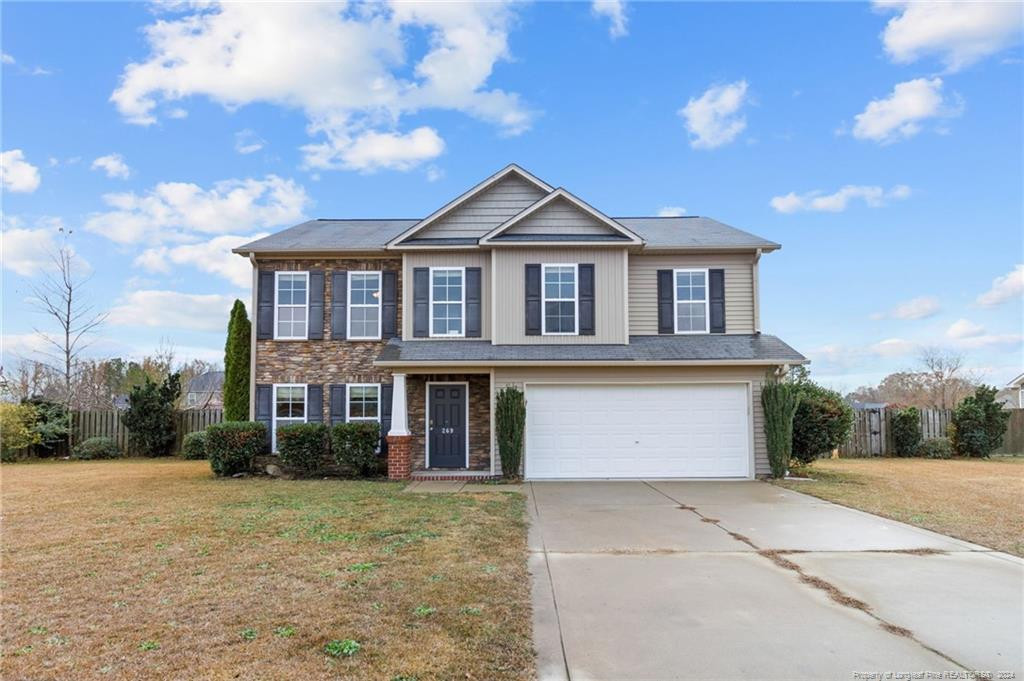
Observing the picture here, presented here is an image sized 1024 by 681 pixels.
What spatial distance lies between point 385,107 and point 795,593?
14.4m

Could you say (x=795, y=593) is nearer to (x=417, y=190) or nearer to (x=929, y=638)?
(x=929, y=638)

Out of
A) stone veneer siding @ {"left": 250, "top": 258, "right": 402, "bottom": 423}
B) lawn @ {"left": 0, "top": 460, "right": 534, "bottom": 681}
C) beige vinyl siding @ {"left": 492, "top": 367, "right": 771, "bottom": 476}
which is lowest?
lawn @ {"left": 0, "top": 460, "right": 534, "bottom": 681}

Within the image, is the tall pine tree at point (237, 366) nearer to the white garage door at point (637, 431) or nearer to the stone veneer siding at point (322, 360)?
the stone veneer siding at point (322, 360)

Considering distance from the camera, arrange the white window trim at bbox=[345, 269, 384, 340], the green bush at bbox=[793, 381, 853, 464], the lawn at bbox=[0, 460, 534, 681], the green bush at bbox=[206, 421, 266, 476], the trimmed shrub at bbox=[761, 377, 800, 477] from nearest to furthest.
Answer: the lawn at bbox=[0, 460, 534, 681] < the trimmed shrub at bbox=[761, 377, 800, 477] < the green bush at bbox=[793, 381, 853, 464] < the green bush at bbox=[206, 421, 266, 476] < the white window trim at bbox=[345, 269, 384, 340]

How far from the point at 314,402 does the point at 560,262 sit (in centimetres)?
710

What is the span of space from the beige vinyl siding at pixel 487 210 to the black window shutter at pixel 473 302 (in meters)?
0.96

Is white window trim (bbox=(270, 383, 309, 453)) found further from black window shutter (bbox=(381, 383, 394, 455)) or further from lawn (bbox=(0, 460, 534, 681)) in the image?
lawn (bbox=(0, 460, 534, 681))

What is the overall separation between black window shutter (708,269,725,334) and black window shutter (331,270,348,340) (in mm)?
9164

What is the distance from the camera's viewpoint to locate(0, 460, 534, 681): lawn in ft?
12.8

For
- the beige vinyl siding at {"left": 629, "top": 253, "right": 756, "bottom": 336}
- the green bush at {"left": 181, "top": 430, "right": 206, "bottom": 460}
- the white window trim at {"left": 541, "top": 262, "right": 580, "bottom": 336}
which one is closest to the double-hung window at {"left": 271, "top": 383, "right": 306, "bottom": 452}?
the green bush at {"left": 181, "top": 430, "right": 206, "bottom": 460}

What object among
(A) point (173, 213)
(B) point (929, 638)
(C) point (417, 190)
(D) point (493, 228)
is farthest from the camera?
(C) point (417, 190)

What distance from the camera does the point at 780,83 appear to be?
14141 mm

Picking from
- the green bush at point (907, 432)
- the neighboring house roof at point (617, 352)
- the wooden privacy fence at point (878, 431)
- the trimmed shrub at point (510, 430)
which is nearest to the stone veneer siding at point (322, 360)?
the neighboring house roof at point (617, 352)

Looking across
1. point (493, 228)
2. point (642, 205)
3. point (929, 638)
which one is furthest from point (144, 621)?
point (642, 205)
